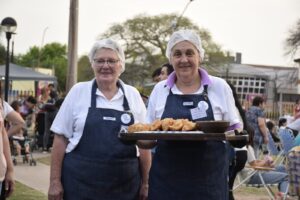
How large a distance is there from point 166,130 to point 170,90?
0.45 metres

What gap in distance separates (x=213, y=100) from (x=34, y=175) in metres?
7.98

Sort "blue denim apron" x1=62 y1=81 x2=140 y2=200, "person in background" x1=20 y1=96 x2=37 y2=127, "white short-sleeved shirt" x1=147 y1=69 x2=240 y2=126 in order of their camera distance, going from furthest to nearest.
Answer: "person in background" x1=20 y1=96 x2=37 y2=127
"blue denim apron" x1=62 y1=81 x2=140 y2=200
"white short-sleeved shirt" x1=147 y1=69 x2=240 y2=126

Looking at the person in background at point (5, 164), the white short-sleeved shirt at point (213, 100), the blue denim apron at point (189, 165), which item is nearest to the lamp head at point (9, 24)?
the person in background at point (5, 164)

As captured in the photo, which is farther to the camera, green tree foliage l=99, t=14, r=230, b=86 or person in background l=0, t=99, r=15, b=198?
green tree foliage l=99, t=14, r=230, b=86

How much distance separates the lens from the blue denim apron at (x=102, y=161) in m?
3.64

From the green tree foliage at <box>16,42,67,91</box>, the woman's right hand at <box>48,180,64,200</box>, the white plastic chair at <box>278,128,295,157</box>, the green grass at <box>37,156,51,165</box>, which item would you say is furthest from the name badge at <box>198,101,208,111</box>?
the green tree foliage at <box>16,42,67,91</box>

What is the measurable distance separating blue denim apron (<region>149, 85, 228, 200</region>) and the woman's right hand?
69 centimetres

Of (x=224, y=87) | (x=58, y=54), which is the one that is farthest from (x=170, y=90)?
(x=58, y=54)

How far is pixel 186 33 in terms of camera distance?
3412 mm

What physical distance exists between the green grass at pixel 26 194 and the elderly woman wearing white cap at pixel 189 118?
503 cm

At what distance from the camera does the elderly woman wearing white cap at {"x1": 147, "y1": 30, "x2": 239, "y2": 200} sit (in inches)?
128

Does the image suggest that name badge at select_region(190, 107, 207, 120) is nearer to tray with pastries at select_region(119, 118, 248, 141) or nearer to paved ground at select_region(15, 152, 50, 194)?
tray with pastries at select_region(119, 118, 248, 141)

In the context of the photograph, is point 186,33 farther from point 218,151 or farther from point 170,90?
point 218,151

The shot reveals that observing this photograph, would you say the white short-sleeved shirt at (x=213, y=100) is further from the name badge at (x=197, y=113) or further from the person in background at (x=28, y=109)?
the person in background at (x=28, y=109)
